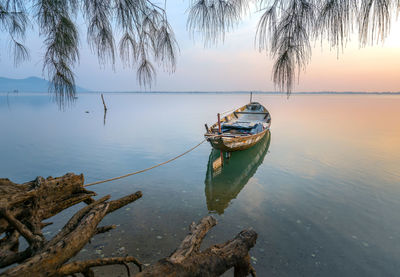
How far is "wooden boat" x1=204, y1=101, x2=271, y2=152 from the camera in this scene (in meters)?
10.8

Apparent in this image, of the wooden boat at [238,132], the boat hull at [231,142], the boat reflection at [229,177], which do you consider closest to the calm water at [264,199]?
the boat reflection at [229,177]

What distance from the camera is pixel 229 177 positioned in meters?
11.1

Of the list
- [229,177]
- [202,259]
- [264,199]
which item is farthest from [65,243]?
[229,177]

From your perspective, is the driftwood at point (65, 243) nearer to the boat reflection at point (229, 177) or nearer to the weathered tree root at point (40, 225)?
the weathered tree root at point (40, 225)

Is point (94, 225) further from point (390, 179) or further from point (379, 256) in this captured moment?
point (390, 179)

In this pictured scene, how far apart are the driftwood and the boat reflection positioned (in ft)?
18.4

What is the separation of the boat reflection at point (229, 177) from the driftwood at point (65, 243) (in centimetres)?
561

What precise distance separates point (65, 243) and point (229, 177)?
9.79 m

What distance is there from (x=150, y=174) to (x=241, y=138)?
200 inches

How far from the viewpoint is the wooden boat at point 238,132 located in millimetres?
10816

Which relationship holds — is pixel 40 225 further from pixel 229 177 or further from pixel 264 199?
pixel 229 177

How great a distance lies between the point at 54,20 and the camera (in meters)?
2.30

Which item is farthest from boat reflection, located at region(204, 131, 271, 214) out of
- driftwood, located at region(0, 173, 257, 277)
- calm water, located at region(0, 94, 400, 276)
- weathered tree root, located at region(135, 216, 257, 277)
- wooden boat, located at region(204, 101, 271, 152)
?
driftwood, located at region(0, 173, 257, 277)

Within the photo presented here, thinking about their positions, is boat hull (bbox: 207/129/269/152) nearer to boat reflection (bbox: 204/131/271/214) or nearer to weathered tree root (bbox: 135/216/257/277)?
boat reflection (bbox: 204/131/271/214)
